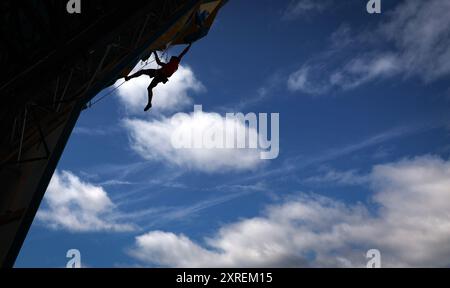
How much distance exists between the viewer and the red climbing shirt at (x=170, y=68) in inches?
456

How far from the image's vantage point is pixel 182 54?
12.1 m

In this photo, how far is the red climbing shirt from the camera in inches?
456

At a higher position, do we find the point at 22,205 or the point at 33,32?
the point at 33,32

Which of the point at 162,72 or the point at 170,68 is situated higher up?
the point at 170,68

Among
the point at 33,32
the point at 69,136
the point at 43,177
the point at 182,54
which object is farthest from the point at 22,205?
the point at 182,54

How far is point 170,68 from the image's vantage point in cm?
1163
